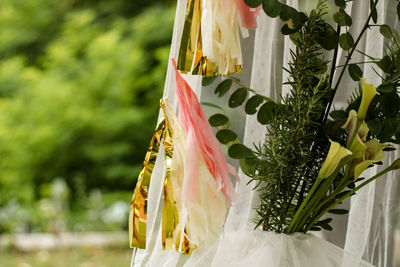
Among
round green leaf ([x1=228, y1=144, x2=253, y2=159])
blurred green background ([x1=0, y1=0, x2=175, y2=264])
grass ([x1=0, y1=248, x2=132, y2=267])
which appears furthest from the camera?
blurred green background ([x1=0, y1=0, x2=175, y2=264])

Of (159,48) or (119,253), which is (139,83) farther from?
(119,253)

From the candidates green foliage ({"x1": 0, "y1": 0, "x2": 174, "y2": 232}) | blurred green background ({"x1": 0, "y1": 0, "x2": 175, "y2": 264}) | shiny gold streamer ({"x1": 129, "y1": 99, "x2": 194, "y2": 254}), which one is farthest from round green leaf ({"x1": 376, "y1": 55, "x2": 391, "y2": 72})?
green foliage ({"x1": 0, "y1": 0, "x2": 174, "y2": 232})

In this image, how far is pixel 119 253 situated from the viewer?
10.2ft

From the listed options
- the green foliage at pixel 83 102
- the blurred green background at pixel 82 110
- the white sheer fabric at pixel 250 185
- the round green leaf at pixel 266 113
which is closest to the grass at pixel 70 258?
the blurred green background at pixel 82 110

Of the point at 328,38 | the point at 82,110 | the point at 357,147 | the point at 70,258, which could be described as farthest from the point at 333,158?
the point at 82,110

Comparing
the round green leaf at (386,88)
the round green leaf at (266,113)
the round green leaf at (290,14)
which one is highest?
the round green leaf at (290,14)

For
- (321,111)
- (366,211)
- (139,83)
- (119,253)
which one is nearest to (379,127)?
(321,111)

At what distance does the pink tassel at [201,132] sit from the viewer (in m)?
0.55

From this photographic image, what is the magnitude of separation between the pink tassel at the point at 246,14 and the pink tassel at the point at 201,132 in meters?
0.10

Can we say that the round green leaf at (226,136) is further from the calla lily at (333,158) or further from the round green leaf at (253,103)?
the calla lily at (333,158)

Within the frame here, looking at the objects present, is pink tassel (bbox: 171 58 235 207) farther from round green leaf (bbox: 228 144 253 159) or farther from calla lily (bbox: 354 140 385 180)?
calla lily (bbox: 354 140 385 180)

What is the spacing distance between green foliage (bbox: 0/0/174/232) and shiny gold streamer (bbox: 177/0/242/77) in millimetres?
3277

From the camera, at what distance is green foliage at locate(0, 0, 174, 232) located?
12.3 feet

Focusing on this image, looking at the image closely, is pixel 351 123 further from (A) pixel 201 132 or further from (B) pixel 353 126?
(A) pixel 201 132
